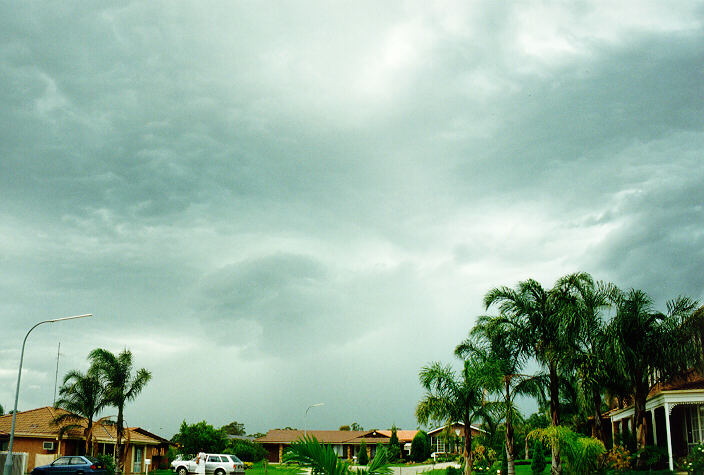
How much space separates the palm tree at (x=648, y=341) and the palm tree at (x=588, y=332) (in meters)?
0.87

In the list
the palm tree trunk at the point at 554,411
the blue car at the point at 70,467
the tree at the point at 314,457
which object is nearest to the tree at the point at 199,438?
the blue car at the point at 70,467

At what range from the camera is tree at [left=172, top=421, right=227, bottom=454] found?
5881cm

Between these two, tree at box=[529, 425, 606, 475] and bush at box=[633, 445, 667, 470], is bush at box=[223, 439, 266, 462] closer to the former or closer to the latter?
tree at box=[529, 425, 606, 475]

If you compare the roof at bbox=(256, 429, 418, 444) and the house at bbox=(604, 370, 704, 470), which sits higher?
the house at bbox=(604, 370, 704, 470)

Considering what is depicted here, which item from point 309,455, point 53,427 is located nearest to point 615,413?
point 53,427

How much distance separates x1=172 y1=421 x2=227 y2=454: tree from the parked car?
971 centimetres

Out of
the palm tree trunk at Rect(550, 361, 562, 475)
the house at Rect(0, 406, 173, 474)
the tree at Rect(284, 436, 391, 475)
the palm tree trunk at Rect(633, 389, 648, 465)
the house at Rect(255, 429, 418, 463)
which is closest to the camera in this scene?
the tree at Rect(284, 436, 391, 475)

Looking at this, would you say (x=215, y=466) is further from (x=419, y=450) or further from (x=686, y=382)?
(x=419, y=450)

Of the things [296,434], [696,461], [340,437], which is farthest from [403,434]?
[696,461]

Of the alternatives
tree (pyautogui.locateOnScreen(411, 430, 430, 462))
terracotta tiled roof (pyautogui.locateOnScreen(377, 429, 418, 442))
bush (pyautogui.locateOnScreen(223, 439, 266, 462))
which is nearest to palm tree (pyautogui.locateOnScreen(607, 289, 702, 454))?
tree (pyautogui.locateOnScreen(411, 430, 430, 462))

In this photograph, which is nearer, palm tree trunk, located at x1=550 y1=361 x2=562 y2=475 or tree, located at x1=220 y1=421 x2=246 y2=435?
palm tree trunk, located at x1=550 y1=361 x2=562 y2=475

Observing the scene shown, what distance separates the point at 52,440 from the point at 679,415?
137ft

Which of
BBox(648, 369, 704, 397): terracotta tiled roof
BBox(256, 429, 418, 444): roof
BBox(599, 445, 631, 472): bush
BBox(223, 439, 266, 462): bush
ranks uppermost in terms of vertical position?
BBox(648, 369, 704, 397): terracotta tiled roof

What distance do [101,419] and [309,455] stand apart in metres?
45.6
